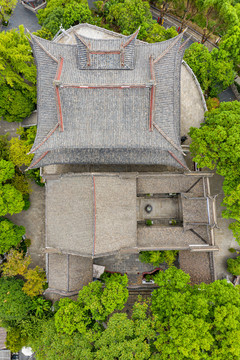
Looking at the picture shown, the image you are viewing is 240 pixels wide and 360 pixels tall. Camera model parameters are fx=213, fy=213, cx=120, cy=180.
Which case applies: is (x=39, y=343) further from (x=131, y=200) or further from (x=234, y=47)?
(x=234, y=47)

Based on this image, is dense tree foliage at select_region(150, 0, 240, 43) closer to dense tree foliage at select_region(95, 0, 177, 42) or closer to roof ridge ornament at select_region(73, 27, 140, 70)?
dense tree foliage at select_region(95, 0, 177, 42)

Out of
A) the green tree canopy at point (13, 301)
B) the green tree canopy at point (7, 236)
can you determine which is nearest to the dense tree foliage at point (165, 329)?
the green tree canopy at point (13, 301)

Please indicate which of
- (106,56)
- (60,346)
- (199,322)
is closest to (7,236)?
(60,346)

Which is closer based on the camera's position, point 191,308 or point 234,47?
point 191,308

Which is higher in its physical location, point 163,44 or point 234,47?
point 234,47

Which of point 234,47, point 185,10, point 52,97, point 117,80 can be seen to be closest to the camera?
point 117,80

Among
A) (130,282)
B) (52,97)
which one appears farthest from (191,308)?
(52,97)
